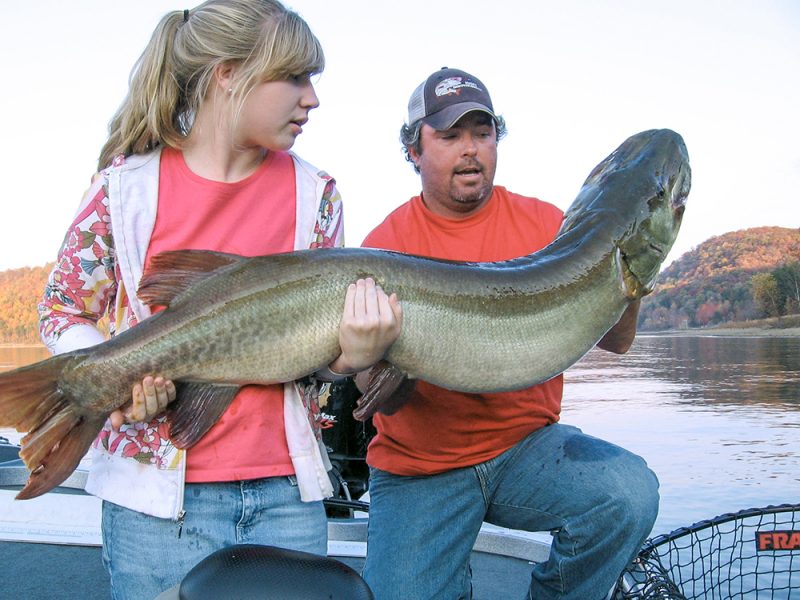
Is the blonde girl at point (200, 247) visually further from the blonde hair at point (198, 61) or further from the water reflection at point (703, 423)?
the water reflection at point (703, 423)

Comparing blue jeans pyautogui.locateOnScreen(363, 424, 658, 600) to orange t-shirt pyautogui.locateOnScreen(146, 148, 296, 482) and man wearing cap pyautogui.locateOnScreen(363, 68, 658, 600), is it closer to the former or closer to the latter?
man wearing cap pyautogui.locateOnScreen(363, 68, 658, 600)

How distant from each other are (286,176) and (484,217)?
4.20 feet

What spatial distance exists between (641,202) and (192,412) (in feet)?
6.02

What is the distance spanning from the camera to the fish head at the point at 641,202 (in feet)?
9.33

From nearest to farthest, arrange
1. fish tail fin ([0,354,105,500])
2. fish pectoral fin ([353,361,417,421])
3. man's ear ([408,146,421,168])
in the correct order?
fish tail fin ([0,354,105,500])
fish pectoral fin ([353,361,417,421])
man's ear ([408,146,421,168])

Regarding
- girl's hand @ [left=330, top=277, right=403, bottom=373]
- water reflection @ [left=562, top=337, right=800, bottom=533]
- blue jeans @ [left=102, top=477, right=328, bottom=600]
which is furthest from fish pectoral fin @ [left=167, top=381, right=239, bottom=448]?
water reflection @ [left=562, top=337, right=800, bottom=533]

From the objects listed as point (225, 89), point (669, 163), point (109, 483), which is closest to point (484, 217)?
point (669, 163)

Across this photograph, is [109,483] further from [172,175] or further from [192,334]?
[172,175]

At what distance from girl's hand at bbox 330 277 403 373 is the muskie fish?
44 millimetres

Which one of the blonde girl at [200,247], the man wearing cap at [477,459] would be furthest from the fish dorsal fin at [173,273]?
the man wearing cap at [477,459]

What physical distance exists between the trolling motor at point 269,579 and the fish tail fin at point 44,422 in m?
0.73

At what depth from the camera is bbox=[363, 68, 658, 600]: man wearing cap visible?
3.05 metres

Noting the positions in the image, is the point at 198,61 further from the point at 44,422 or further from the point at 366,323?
the point at 44,422

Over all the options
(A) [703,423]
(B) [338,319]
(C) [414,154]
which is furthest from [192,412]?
(A) [703,423]
